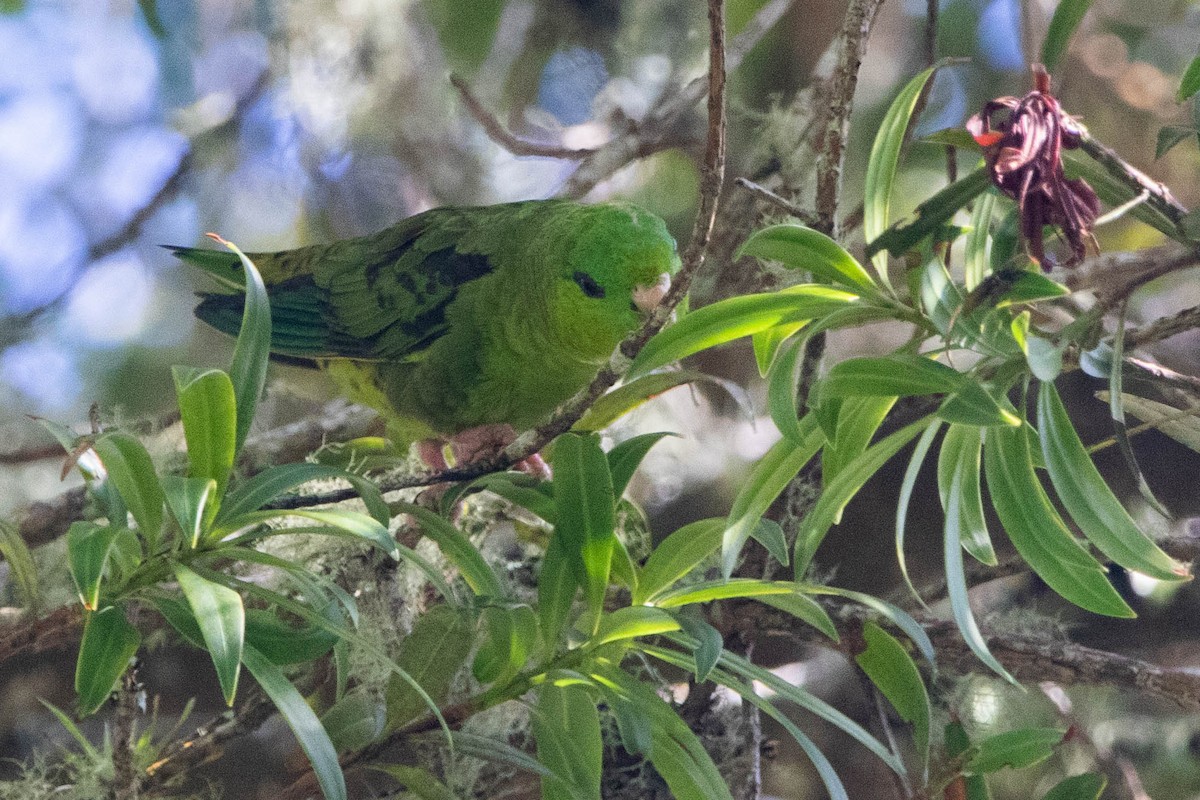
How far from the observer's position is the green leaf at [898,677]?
959 millimetres

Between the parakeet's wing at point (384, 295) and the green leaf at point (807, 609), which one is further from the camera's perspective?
the parakeet's wing at point (384, 295)

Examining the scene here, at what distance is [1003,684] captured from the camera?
138cm

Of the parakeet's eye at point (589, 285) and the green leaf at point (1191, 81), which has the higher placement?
the green leaf at point (1191, 81)

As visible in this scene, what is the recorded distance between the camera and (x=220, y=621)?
68 centimetres

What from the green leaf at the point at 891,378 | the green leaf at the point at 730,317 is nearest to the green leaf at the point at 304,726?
the green leaf at the point at 730,317

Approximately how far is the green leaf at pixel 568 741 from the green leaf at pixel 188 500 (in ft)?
1.10

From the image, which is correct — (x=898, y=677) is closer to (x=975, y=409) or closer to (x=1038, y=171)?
(x=975, y=409)

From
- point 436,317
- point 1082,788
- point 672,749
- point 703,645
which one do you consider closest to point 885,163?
point 703,645

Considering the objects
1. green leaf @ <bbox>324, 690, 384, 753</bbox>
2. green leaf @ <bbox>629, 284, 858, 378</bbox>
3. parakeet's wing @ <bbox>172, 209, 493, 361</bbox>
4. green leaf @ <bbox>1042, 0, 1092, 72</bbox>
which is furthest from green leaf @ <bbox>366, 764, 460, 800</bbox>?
green leaf @ <bbox>1042, 0, 1092, 72</bbox>

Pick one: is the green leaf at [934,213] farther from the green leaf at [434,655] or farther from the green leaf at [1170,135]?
the green leaf at [434,655]

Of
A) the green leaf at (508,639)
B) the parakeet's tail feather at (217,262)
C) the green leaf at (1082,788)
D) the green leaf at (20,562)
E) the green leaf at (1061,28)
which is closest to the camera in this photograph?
the green leaf at (1061,28)

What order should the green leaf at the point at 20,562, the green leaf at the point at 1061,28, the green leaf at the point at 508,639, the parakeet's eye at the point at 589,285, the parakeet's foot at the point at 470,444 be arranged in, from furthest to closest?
1. the parakeet's foot at the point at 470,444
2. the parakeet's eye at the point at 589,285
3. the green leaf at the point at 20,562
4. the green leaf at the point at 508,639
5. the green leaf at the point at 1061,28

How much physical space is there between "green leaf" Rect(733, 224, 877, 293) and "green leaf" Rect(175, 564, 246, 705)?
1.52ft

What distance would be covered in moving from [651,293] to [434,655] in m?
0.48
